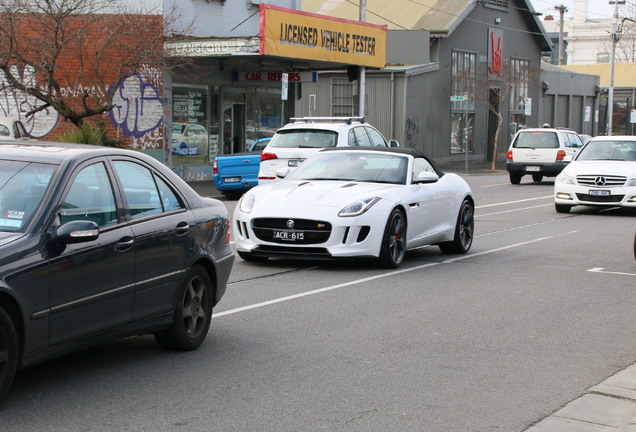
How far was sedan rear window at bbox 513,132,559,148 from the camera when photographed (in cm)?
3141

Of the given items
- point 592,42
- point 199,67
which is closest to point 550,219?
point 199,67

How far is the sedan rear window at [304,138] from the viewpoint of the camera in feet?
66.0

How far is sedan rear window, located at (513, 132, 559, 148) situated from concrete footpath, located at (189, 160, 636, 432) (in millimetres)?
25014

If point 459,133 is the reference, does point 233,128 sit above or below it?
above

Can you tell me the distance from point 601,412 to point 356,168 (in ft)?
23.5

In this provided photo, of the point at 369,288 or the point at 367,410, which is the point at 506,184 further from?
the point at 367,410

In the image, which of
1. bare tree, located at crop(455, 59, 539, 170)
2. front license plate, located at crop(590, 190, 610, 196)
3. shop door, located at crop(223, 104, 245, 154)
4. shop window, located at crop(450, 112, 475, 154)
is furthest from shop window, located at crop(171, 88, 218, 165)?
shop window, located at crop(450, 112, 475, 154)

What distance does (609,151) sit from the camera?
21000 millimetres

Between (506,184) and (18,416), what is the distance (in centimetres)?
2830

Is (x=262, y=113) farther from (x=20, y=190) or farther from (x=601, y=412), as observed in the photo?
(x=601, y=412)

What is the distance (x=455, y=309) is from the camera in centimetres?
933

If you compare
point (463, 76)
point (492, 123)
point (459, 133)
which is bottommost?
point (459, 133)

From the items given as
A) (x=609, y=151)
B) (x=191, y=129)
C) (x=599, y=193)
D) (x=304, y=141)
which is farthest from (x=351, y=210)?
(x=191, y=129)

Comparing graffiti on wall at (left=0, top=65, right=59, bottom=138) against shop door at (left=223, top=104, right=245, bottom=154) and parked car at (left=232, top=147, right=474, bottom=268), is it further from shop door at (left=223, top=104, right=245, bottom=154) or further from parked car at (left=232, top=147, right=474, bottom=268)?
parked car at (left=232, top=147, right=474, bottom=268)
